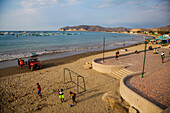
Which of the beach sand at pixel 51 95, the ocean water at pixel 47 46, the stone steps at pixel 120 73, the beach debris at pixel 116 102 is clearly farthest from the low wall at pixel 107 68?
the ocean water at pixel 47 46

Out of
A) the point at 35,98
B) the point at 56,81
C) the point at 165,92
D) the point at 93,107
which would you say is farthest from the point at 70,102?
the point at 165,92

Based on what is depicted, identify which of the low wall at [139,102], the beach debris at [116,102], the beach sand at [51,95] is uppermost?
the low wall at [139,102]

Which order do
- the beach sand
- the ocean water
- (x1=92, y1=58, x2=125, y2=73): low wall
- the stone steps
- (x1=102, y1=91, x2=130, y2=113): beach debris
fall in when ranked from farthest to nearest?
the ocean water < (x1=92, y1=58, x2=125, y2=73): low wall < the stone steps < the beach sand < (x1=102, y1=91, x2=130, y2=113): beach debris

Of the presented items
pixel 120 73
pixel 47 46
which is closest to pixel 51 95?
pixel 120 73

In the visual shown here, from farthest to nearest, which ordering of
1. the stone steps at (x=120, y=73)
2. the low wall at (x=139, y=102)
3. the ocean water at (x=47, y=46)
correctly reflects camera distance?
the ocean water at (x=47, y=46)
the stone steps at (x=120, y=73)
the low wall at (x=139, y=102)

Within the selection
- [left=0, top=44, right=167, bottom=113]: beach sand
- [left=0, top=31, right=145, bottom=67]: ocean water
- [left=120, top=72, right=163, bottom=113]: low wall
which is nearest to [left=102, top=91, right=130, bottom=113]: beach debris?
[left=0, top=44, right=167, bottom=113]: beach sand

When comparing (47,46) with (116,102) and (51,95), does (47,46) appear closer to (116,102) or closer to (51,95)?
(51,95)

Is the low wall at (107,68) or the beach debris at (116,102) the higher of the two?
the low wall at (107,68)

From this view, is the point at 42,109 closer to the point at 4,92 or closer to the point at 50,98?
the point at 50,98

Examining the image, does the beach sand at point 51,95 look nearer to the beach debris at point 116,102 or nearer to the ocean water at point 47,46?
the beach debris at point 116,102

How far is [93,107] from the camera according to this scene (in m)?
7.07

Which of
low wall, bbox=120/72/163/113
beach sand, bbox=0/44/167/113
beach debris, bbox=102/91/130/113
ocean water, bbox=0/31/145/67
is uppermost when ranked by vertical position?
ocean water, bbox=0/31/145/67

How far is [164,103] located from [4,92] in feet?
38.5

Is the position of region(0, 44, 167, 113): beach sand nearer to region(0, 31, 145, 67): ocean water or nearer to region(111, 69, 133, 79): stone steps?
region(111, 69, 133, 79): stone steps
